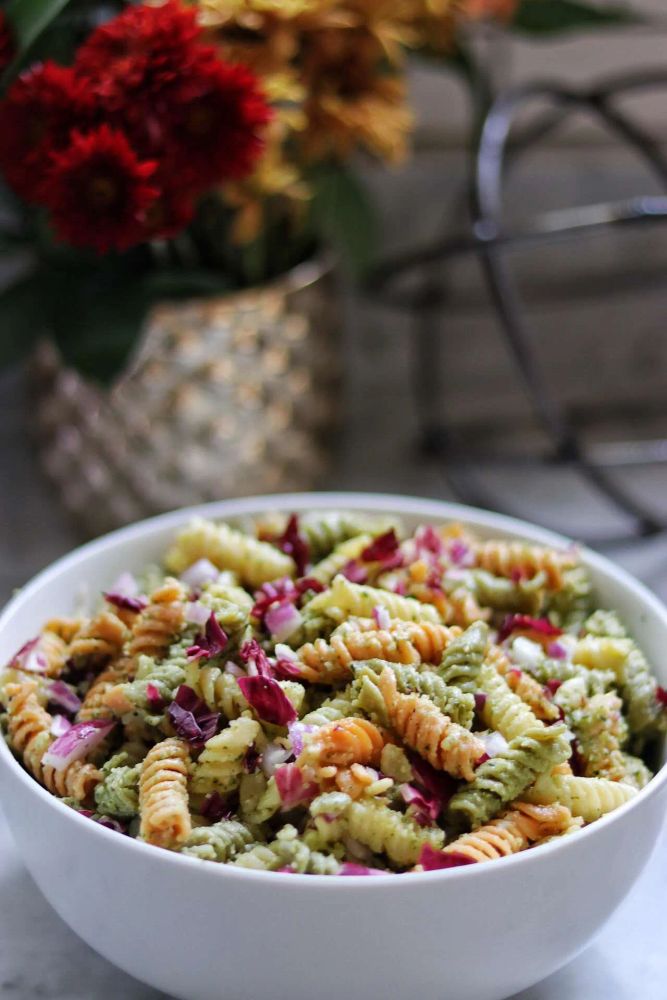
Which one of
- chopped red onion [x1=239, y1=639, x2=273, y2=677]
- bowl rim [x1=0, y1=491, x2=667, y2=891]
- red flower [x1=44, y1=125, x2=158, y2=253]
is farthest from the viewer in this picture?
red flower [x1=44, y1=125, x2=158, y2=253]

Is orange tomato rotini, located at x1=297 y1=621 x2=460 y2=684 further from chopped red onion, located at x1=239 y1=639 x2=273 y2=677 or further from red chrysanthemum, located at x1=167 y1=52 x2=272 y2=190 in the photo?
red chrysanthemum, located at x1=167 y1=52 x2=272 y2=190

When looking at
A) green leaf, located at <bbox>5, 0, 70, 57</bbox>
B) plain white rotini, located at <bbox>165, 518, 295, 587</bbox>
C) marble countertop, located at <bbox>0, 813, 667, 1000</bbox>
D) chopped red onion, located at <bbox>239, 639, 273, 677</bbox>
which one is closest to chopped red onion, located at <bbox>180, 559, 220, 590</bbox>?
plain white rotini, located at <bbox>165, 518, 295, 587</bbox>

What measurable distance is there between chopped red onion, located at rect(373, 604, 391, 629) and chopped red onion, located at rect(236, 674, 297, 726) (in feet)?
0.26

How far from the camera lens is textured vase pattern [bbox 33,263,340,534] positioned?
106 cm

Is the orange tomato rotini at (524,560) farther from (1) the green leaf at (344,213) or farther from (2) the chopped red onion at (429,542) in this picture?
(1) the green leaf at (344,213)

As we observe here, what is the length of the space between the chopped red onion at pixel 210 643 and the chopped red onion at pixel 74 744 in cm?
6

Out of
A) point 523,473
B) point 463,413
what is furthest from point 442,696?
point 463,413

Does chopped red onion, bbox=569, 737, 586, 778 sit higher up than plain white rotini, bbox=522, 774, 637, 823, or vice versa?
plain white rotini, bbox=522, 774, 637, 823

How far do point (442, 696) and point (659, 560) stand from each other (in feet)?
1.78

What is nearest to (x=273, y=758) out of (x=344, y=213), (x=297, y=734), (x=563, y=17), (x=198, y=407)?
(x=297, y=734)

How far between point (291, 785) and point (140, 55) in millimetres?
485

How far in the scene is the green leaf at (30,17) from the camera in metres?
0.81

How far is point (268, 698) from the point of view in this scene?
25.4 inches

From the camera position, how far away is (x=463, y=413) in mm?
1453
